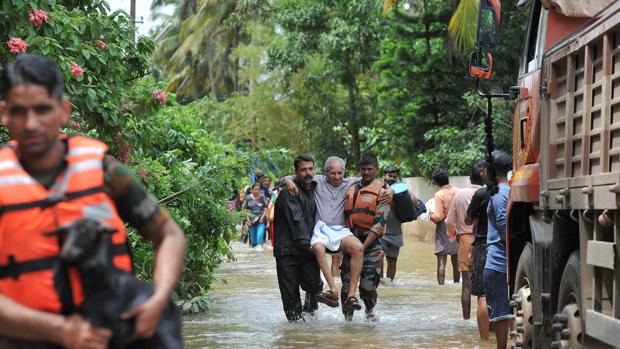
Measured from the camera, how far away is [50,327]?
11.0 feet

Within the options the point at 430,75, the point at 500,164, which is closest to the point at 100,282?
the point at 500,164

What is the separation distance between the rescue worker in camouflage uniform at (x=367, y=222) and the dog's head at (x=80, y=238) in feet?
30.9

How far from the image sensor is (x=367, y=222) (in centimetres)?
1284

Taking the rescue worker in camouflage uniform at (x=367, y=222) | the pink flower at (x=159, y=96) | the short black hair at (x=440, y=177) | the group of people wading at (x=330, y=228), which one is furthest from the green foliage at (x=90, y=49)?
the short black hair at (x=440, y=177)

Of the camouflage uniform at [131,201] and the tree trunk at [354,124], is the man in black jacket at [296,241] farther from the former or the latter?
the tree trunk at [354,124]

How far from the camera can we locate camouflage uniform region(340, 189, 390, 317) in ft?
42.0

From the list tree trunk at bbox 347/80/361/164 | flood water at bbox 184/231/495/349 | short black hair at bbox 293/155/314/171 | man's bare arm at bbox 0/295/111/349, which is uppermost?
tree trunk at bbox 347/80/361/164

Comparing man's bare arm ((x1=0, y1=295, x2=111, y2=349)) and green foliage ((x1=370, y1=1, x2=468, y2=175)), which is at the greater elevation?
green foliage ((x1=370, y1=1, x2=468, y2=175))

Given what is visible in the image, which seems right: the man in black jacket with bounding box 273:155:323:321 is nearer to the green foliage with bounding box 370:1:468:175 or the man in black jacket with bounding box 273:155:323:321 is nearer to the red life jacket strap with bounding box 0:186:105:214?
the red life jacket strap with bounding box 0:186:105:214

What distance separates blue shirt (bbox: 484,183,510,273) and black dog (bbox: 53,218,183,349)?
21.5 feet

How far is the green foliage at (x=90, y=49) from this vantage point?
9.00 m

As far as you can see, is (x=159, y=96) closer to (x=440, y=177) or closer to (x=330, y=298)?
(x=330, y=298)

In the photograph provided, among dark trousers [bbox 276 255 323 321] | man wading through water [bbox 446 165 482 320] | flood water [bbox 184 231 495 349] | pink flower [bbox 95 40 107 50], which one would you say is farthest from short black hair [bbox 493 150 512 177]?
pink flower [bbox 95 40 107 50]

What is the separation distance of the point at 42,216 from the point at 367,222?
949 cm
